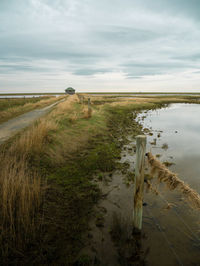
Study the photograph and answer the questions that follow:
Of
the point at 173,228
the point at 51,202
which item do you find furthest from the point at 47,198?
the point at 173,228

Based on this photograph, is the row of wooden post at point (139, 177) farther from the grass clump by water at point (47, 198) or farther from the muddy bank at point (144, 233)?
the grass clump by water at point (47, 198)

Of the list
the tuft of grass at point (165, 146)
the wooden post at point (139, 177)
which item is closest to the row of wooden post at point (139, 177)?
the wooden post at point (139, 177)

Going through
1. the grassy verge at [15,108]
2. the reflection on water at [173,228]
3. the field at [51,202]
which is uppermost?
the grassy verge at [15,108]

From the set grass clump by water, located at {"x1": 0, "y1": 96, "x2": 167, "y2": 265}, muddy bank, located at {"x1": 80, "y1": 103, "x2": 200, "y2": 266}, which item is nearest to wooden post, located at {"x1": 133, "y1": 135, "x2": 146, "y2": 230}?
muddy bank, located at {"x1": 80, "y1": 103, "x2": 200, "y2": 266}

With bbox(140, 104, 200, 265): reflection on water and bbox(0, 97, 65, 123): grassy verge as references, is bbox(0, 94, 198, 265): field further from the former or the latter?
bbox(0, 97, 65, 123): grassy verge

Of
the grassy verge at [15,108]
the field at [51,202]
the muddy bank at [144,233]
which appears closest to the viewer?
the field at [51,202]

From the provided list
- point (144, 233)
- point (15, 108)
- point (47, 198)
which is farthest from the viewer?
point (15, 108)

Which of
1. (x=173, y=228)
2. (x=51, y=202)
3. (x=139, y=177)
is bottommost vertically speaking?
(x=173, y=228)

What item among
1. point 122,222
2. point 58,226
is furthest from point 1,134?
point 122,222

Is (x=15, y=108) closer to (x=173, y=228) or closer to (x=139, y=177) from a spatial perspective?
(x=139, y=177)

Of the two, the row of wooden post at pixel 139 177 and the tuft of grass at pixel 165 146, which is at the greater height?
the row of wooden post at pixel 139 177

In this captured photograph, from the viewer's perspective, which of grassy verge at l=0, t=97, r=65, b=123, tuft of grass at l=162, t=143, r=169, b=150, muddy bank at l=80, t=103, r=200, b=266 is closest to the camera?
muddy bank at l=80, t=103, r=200, b=266

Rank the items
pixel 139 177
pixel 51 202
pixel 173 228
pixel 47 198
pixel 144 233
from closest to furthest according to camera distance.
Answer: pixel 139 177
pixel 144 233
pixel 173 228
pixel 51 202
pixel 47 198

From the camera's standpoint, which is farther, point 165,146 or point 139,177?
point 165,146
